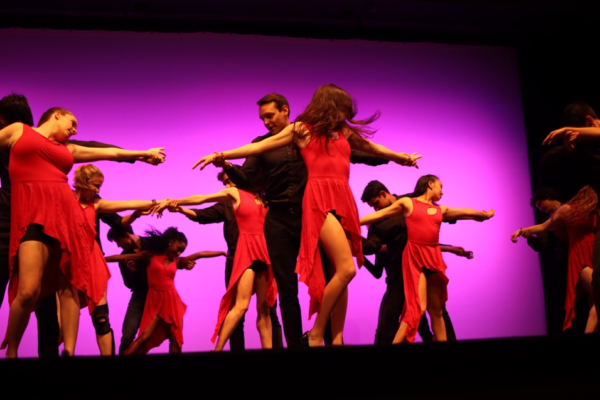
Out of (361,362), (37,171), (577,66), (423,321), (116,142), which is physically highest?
(577,66)

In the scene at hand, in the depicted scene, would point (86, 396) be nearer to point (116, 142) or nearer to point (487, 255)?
point (116, 142)

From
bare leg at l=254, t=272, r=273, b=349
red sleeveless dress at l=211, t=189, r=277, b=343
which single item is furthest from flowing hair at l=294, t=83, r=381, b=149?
bare leg at l=254, t=272, r=273, b=349

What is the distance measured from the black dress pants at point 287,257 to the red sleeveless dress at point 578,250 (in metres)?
2.70

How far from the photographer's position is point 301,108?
6.64 meters

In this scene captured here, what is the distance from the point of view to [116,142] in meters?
6.37

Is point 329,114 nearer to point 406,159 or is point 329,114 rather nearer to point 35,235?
point 406,159

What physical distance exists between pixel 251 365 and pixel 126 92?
192 inches

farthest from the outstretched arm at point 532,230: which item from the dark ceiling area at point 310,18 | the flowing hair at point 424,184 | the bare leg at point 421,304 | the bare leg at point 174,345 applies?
the bare leg at point 174,345

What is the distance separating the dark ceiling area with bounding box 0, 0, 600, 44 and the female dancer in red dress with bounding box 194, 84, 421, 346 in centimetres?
323

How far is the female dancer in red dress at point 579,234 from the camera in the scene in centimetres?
481

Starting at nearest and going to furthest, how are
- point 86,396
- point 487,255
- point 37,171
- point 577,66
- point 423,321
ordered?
point 86,396 → point 37,171 → point 423,321 → point 577,66 → point 487,255

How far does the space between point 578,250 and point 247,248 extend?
269 centimetres

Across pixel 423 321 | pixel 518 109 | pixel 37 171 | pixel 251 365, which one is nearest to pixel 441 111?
pixel 518 109

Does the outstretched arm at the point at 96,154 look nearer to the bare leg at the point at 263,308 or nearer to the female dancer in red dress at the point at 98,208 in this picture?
the female dancer in red dress at the point at 98,208
